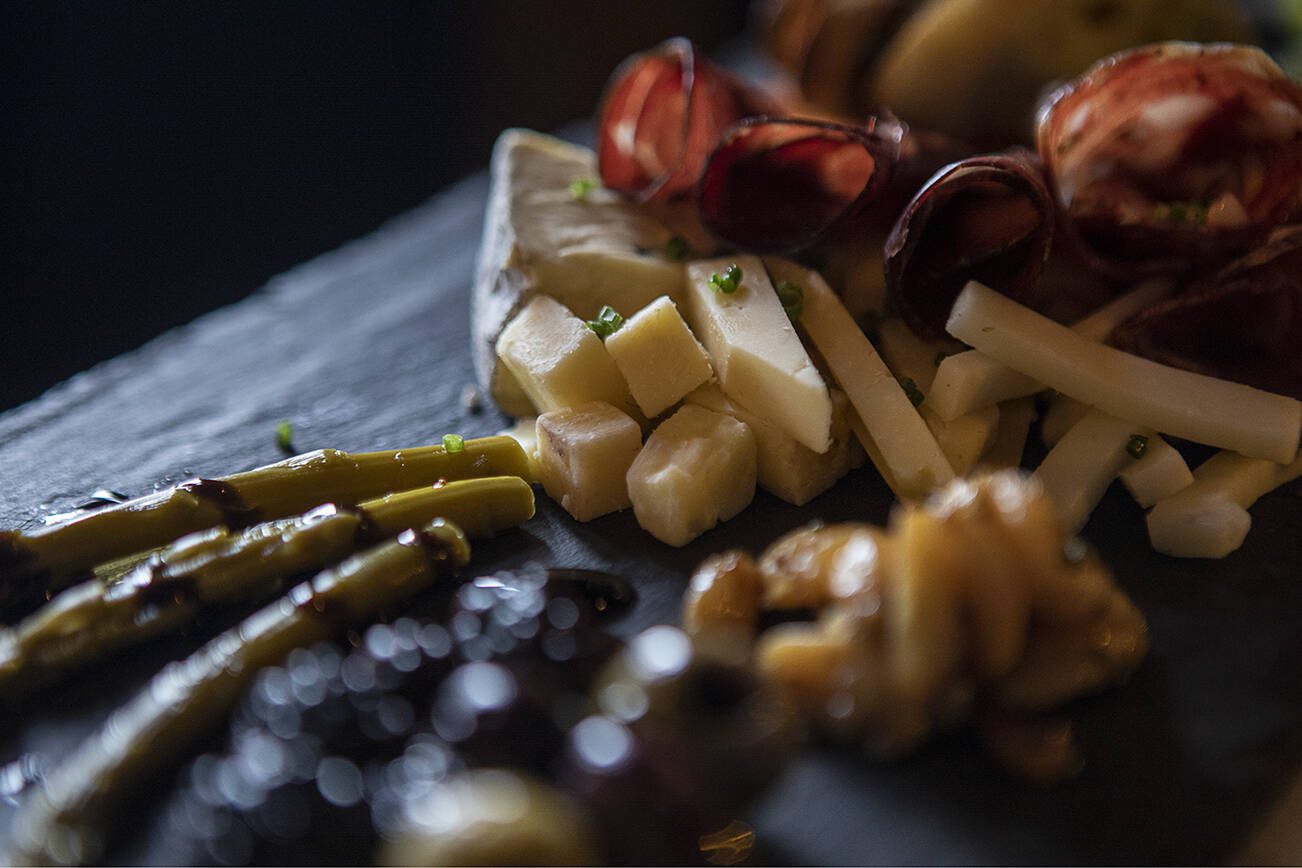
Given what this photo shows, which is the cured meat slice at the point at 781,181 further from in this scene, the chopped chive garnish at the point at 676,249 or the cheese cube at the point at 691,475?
the cheese cube at the point at 691,475

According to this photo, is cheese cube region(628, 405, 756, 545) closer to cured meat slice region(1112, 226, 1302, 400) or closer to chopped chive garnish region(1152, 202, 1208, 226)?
cured meat slice region(1112, 226, 1302, 400)

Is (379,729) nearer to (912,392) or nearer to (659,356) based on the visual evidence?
(659,356)

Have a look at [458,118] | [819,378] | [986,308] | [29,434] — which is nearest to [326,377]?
[29,434]

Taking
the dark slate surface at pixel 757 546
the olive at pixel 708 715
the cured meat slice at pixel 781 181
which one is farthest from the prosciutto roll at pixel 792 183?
the olive at pixel 708 715

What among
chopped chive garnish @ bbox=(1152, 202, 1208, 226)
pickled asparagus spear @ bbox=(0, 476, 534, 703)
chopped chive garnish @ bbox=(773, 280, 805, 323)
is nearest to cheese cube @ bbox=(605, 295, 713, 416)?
chopped chive garnish @ bbox=(773, 280, 805, 323)

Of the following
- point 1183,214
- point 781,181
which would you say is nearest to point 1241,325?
point 1183,214

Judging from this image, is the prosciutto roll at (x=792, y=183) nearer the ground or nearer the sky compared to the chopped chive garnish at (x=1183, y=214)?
nearer the sky

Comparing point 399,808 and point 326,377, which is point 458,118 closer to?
point 326,377
